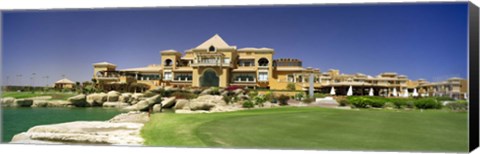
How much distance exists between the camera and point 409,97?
15836 millimetres

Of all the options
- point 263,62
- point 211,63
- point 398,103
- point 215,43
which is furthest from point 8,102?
point 398,103

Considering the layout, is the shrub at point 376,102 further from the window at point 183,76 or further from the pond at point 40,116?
the pond at point 40,116

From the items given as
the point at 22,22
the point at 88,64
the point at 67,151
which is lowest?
the point at 67,151

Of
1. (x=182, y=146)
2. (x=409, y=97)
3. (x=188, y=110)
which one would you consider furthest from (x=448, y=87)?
(x=188, y=110)

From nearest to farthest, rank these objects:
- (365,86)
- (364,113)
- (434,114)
→ 1. (434,114)
2. (364,113)
3. (365,86)

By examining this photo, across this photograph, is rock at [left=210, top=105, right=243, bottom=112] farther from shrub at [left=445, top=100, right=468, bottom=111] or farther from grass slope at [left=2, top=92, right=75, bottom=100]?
shrub at [left=445, top=100, right=468, bottom=111]

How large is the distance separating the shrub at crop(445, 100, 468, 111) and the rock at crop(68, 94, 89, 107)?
13.5 metres

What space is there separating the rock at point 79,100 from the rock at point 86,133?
3752 mm

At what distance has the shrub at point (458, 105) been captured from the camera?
41.7 feet

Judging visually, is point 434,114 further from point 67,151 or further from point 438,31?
point 67,151

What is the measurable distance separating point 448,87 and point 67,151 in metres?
10.3

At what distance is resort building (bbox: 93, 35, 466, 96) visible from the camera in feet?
54.4

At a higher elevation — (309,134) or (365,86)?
(365,86)

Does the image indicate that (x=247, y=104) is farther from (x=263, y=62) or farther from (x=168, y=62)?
(x=168, y=62)
